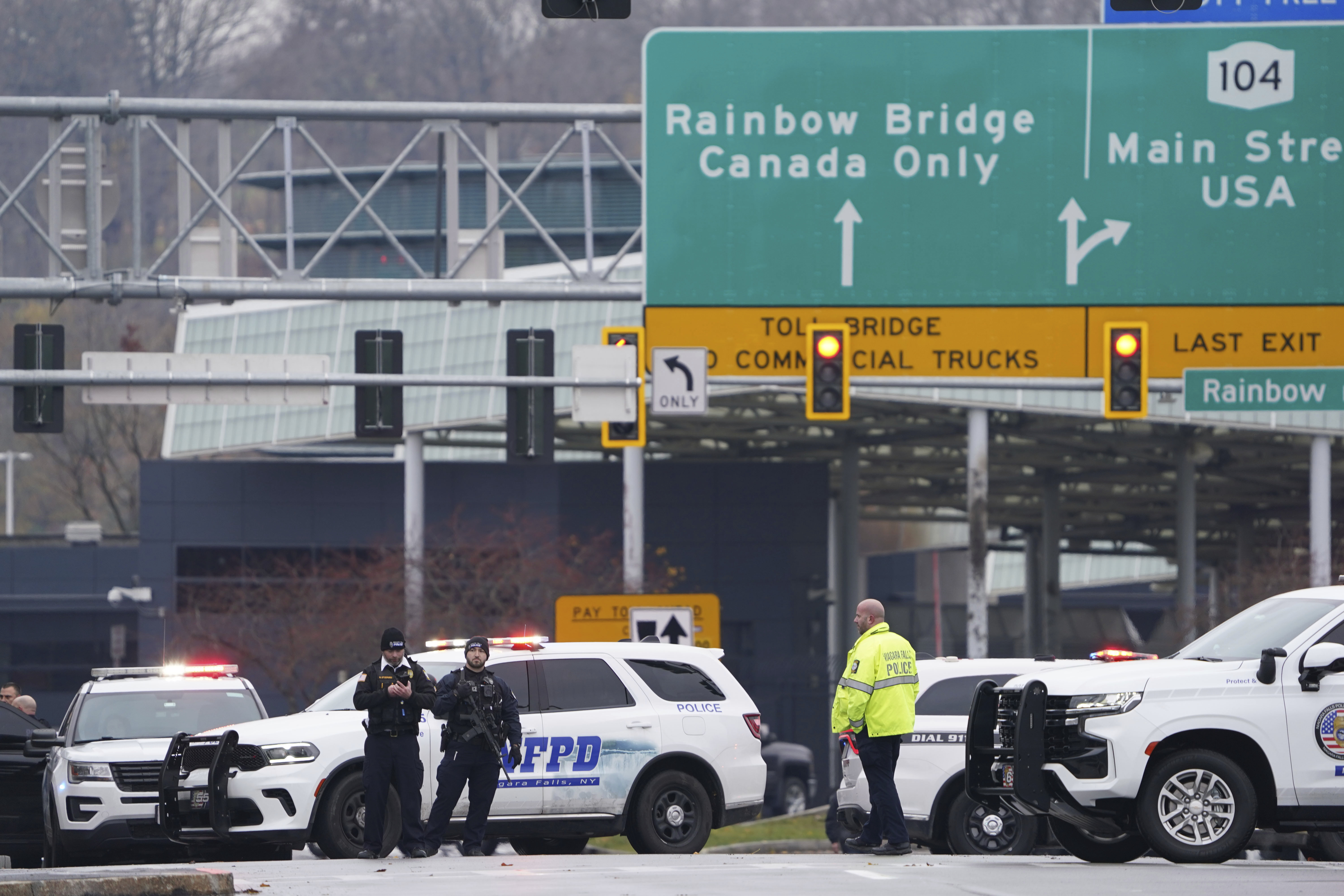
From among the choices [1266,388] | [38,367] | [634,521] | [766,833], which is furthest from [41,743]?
[634,521]

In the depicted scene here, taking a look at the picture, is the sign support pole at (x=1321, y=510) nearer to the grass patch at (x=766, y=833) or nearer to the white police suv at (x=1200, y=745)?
the grass patch at (x=766, y=833)

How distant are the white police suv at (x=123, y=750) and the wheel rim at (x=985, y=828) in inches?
227

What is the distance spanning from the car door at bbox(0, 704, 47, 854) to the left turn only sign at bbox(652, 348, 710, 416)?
6.96 metres

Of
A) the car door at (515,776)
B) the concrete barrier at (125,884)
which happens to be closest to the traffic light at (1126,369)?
the car door at (515,776)

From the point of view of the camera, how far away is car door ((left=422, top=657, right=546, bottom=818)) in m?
15.9

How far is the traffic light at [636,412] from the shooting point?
2206cm

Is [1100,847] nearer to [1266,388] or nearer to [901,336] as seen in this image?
[901,336]

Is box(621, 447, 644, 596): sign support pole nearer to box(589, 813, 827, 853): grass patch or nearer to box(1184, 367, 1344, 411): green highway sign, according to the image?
box(589, 813, 827, 853): grass patch

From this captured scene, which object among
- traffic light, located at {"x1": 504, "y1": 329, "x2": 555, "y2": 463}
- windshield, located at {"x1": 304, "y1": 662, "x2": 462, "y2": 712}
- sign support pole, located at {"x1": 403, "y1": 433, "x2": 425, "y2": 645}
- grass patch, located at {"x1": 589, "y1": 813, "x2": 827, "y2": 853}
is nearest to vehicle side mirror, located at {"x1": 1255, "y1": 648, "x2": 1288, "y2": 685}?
windshield, located at {"x1": 304, "y1": 662, "x2": 462, "y2": 712}

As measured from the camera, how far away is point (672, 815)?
1625cm

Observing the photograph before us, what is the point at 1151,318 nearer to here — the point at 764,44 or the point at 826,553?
the point at 764,44

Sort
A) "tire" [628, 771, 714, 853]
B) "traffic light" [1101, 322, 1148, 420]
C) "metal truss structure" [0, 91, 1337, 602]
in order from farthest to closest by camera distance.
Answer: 1. "metal truss structure" [0, 91, 1337, 602]
2. "traffic light" [1101, 322, 1148, 420]
3. "tire" [628, 771, 714, 853]

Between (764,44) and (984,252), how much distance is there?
3.04 metres

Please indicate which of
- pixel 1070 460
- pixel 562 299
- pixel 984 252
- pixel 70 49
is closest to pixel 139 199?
pixel 562 299
